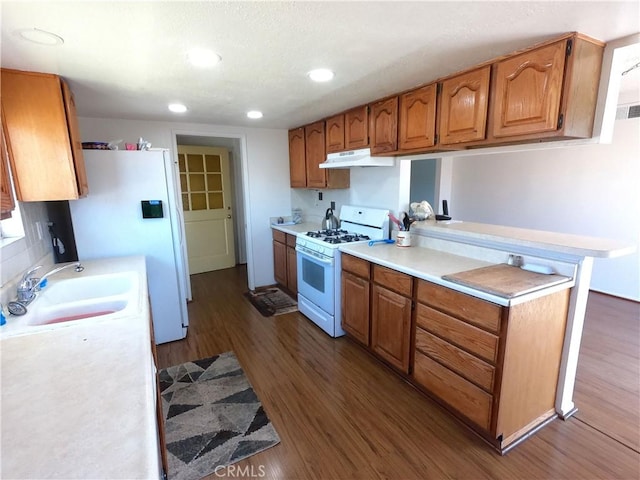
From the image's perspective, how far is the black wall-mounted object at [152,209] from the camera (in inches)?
106

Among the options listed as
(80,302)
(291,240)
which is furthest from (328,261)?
(80,302)

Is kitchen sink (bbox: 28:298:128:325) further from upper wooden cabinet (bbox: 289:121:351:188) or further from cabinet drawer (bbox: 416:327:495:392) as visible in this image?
upper wooden cabinet (bbox: 289:121:351:188)

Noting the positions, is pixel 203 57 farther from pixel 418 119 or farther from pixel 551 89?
pixel 551 89

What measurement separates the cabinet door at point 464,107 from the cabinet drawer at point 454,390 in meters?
1.48

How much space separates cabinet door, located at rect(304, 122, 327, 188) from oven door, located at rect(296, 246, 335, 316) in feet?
3.00

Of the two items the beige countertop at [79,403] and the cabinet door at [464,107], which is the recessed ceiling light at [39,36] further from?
the cabinet door at [464,107]

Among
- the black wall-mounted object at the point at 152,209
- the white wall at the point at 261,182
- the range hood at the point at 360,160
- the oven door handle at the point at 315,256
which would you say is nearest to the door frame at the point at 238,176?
the white wall at the point at 261,182

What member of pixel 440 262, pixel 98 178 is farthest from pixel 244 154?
pixel 440 262

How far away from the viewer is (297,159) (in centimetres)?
418

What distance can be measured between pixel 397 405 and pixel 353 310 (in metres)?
0.86

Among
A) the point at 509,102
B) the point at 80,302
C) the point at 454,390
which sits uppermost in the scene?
the point at 509,102

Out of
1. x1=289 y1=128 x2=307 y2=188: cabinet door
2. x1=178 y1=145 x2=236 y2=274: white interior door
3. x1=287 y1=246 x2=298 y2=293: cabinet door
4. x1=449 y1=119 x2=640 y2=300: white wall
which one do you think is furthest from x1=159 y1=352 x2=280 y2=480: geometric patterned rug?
x1=449 y1=119 x2=640 y2=300: white wall

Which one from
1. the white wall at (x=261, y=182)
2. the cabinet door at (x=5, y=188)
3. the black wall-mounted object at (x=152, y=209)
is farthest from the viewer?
the white wall at (x=261, y=182)

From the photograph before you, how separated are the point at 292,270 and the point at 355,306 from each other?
4.57ft
